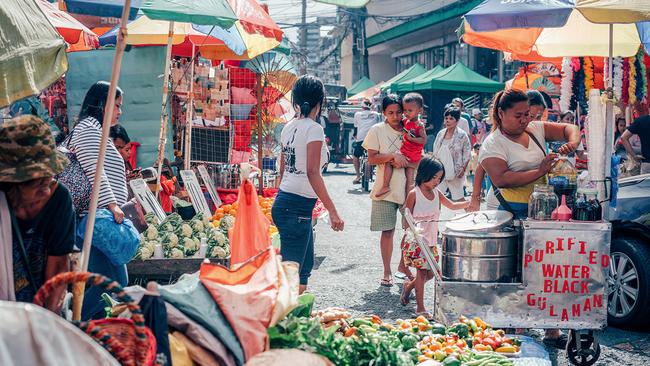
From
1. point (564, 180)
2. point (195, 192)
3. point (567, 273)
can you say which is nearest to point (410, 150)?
point (564, 180)

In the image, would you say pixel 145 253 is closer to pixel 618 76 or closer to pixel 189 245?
pixel 189 245

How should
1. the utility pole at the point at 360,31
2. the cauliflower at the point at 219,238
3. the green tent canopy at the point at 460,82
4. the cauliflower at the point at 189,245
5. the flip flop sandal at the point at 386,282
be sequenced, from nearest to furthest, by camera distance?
the cauliflower at the point at 189,245, the cauliflower at the point at 219,238, the flip flop sandal at the point at 386,282, the green tent canopy at the point at 460,82, the utility pole at the point at 360,31

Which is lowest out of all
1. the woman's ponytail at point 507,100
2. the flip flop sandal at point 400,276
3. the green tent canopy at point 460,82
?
the flip flop sandal at point 400,276

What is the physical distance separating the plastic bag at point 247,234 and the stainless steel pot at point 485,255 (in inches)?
55.9

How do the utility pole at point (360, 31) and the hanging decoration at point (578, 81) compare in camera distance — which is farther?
the utility pole at point (360, 31)

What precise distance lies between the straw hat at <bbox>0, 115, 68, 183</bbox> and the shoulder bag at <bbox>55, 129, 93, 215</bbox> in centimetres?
180

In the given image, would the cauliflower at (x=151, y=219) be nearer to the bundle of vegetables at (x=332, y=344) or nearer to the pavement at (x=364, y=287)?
the pavement at (x=364, y=287)

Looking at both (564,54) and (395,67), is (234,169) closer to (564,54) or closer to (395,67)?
(564,54)

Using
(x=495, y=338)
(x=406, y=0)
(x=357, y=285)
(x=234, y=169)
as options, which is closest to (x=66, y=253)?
(x=495, y=338)

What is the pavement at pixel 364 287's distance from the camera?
6.27 m

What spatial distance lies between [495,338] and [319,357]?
1862mm

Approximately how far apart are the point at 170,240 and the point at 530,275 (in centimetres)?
366

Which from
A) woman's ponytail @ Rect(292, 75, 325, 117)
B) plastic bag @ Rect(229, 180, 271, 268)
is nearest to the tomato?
plastic bag @ Rect(229, 180, 271, 268)

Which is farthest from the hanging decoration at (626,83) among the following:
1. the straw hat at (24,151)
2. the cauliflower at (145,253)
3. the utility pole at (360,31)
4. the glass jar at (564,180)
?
the utility pole at (360,31)
